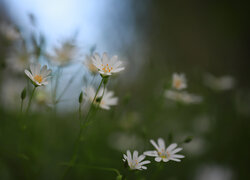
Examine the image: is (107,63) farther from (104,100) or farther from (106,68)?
(104,100)

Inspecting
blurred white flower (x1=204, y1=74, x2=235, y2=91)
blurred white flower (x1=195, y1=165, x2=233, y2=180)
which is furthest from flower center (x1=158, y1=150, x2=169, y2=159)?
blurred white flower (x1=204, y1=74, x2=235, y2=91)

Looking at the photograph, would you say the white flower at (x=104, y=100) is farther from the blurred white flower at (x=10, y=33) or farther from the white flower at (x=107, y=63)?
the blurred white flower at (x=10, y=33)

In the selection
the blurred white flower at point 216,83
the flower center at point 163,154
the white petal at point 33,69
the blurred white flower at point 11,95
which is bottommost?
the flower center at point 163,154

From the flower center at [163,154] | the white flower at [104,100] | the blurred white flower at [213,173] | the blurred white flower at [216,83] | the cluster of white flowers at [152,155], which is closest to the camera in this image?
the cluster of white flowers at [152,155]

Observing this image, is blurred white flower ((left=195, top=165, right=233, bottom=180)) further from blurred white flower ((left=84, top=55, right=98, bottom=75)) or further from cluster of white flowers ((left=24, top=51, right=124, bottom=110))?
blurred white flower ((left=84, top=55, right=98, bottom=75))

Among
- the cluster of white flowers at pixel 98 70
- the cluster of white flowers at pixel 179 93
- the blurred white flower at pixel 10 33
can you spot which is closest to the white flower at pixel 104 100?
the cluster of white flowers at pixel 98 70

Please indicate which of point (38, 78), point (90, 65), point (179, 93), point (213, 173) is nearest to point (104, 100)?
point (90, 65)

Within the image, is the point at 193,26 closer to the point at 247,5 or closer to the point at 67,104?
the point at 247,5
